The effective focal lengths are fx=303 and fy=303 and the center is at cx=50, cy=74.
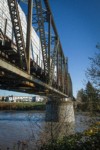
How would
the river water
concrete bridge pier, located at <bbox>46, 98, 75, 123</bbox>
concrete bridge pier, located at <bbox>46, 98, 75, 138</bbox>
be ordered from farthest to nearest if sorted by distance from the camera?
concrete bridge pier, located at <bbox>46, 98, 75, 123</bbox>, concrete bridge pier, located at <bbox>46, 98, 75, 138</bbox>, the river water

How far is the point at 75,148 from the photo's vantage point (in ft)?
34.5

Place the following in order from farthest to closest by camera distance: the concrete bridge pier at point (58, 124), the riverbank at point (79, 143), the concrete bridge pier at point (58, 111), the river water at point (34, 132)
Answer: the concrete bridge pier at point (58, 111) < the concrete bridge pier at point (58, 124) < the river water at point (34, 132) < the riverbank at point (79, 143)

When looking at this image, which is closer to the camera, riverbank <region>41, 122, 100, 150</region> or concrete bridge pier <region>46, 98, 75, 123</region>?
riverbank <region>41, 122, 100, 150</region>

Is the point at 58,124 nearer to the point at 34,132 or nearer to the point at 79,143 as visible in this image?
the point at 79,143

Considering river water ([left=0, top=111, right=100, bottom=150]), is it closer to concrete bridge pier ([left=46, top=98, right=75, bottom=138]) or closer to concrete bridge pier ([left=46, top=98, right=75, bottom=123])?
concrete bridge pier ([left=46, top=98, right=75, bottom=138])

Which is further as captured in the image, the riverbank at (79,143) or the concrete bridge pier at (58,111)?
the concrete bridge pier at (58,111)

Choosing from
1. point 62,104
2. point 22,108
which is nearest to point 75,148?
point 62,104

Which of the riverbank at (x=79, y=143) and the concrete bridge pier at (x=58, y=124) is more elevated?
the concrete bridge pier at (x=58, y=124)

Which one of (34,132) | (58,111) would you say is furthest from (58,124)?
(58,111)

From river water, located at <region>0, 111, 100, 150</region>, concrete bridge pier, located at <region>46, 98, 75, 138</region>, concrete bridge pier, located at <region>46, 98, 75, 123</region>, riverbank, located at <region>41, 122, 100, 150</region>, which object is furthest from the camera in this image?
concrete bridge pier, located at <region>46, 98, 75, 123</region>

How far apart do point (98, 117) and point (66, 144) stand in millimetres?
3919

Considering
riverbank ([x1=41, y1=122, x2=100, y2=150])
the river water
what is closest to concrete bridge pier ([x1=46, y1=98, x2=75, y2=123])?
the river water

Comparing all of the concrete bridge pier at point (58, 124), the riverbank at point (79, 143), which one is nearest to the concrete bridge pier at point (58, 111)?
the concrete bridge pier at point (58, 124)

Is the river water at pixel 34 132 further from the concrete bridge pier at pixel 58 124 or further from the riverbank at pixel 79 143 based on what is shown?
the riverbank at pixel 79 143
